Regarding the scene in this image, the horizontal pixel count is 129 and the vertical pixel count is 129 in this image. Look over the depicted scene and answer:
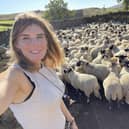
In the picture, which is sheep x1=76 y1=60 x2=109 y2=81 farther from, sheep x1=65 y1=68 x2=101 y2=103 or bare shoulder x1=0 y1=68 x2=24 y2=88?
bare shoulder x1=0 y1=68 x2=24 y2=88

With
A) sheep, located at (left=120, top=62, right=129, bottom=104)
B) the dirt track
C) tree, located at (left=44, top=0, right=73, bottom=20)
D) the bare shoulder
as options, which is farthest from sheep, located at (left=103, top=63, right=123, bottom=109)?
tree, located at (left=44, top=0, right=73, bottom=20)

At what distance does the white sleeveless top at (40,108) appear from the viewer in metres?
2.67

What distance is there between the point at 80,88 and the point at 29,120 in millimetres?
8463

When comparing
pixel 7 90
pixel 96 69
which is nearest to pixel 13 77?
pixel 7 90

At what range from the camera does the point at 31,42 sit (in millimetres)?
2799

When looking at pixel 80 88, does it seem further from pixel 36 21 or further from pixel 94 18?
pixel 94 18

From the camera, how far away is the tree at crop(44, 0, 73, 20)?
56.8 m

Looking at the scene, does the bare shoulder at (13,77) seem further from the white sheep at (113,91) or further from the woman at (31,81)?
the white sheep at (113,91)

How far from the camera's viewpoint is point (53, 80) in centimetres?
301

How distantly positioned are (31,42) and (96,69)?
9.51 meters

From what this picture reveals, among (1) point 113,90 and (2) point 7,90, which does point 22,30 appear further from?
(1) point 113,90

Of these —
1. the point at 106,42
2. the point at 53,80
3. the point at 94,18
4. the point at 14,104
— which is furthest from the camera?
the point at 94,18

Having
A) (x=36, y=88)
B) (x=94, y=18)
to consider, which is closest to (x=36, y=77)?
(x=36, y=88)

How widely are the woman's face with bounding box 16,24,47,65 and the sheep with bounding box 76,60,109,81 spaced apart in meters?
9.19
